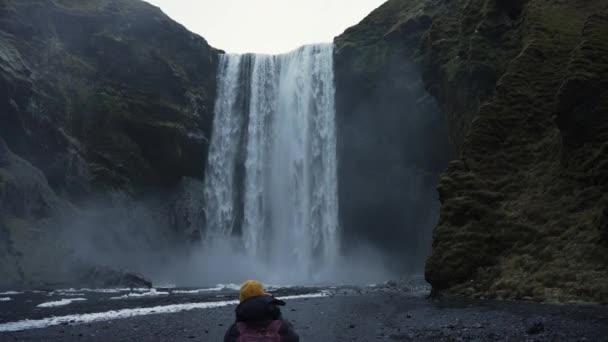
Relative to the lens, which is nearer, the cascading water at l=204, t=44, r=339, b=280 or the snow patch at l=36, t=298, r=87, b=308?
the snow patch at l=36, t=298, r=87, b=308

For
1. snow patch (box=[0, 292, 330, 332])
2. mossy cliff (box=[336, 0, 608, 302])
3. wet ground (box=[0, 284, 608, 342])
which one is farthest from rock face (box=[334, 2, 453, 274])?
snow patch (box=[0, 292, 330, 332])

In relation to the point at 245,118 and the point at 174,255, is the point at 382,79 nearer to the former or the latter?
the point at 245,118

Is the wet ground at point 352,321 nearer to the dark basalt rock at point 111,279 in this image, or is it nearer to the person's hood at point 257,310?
the person's hood at point 257,310

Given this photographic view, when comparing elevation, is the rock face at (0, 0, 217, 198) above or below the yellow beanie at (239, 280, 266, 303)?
above

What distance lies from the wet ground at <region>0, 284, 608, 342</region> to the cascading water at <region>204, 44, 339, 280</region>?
92.0 feet

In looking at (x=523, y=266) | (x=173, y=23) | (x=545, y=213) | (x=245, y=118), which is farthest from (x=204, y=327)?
(x=173, y=23)

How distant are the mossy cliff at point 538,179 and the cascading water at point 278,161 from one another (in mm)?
25501

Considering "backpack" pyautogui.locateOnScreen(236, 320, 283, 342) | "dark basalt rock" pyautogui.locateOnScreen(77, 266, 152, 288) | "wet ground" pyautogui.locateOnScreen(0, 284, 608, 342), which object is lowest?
"wet ground" pyautogui.locateOnScreen(0, 284, 608, 342)

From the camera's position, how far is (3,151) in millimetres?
41656

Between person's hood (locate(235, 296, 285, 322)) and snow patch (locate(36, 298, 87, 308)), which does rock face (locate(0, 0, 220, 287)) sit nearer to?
snow patch (locate(36, 298, 87, 308))

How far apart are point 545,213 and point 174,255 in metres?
39.6

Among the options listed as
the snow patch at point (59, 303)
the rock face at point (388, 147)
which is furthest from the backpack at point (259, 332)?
the rock face at point (388, 147)

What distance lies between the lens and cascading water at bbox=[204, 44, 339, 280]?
5028 cm

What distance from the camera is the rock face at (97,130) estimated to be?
4212 cm
